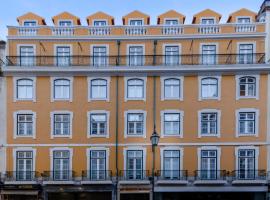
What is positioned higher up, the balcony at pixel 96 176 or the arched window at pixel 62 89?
the arched window at pixel 62 89

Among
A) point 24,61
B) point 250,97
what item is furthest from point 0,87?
point 250,97

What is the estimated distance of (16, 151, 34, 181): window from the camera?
26359 millimetres

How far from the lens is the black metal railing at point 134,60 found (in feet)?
88.2

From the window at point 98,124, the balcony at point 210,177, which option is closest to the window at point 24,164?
the window at point 98,124

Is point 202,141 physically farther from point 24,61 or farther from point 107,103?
point 24,61

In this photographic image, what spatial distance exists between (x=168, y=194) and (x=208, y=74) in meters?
9.33

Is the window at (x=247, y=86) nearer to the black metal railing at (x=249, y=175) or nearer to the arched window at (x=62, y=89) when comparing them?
the black metal railing at (x=249, y=175)

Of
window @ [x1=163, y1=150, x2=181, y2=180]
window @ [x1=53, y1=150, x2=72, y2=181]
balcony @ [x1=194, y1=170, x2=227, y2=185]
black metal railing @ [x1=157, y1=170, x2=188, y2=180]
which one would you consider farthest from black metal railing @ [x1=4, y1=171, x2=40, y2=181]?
balcony @ [x1=194, y1=170, x2=227, y2=185]

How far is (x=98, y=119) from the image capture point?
88.2 ft

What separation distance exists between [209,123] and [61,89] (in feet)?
37.1

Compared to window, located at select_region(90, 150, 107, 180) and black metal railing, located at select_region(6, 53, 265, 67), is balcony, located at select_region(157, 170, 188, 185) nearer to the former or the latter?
window, located at select_region(90, 150, 107, 180)

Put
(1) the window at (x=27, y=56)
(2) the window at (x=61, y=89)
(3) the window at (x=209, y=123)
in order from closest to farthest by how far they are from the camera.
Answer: (3) the window at (x=209, y=123) < (2) the window at (x=61, y=89) < (1) the window at (x=27, y=56)

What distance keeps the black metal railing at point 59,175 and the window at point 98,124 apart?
3.40 m

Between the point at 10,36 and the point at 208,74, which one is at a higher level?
the point at 10,36
